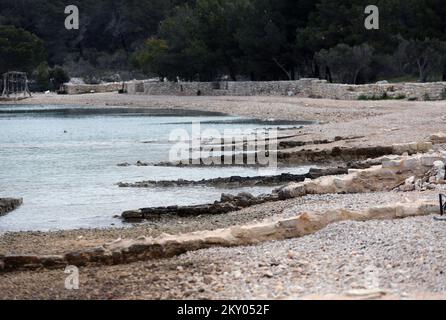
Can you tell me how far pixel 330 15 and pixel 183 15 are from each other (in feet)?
84.8

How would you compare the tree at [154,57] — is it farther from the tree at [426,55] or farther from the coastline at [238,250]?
the coastline at [238,250]

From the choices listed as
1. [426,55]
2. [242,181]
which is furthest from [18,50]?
[242,181]

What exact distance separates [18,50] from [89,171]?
65770mm

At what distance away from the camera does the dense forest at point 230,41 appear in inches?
1954

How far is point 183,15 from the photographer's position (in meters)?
75.4

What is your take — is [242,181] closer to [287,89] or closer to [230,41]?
[287,89]

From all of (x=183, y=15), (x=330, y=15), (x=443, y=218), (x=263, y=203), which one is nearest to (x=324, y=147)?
(x=263, y=203)

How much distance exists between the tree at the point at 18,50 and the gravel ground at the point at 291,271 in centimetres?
7928

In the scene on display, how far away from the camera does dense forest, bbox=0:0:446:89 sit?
49625mm

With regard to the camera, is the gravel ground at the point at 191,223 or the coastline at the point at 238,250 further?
the gravel ground at the point at 191,223

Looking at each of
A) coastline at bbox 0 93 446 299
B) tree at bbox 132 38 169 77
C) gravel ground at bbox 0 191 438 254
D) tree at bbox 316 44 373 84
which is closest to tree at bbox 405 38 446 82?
Result: tree at bbox 316 44 373 84

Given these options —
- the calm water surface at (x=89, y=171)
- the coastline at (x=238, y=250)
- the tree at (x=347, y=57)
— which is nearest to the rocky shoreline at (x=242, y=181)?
the calm water surface at (x=89, y=171)

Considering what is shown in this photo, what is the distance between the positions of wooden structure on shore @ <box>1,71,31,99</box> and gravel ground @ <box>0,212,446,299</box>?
76230mm

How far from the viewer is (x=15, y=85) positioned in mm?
87250
